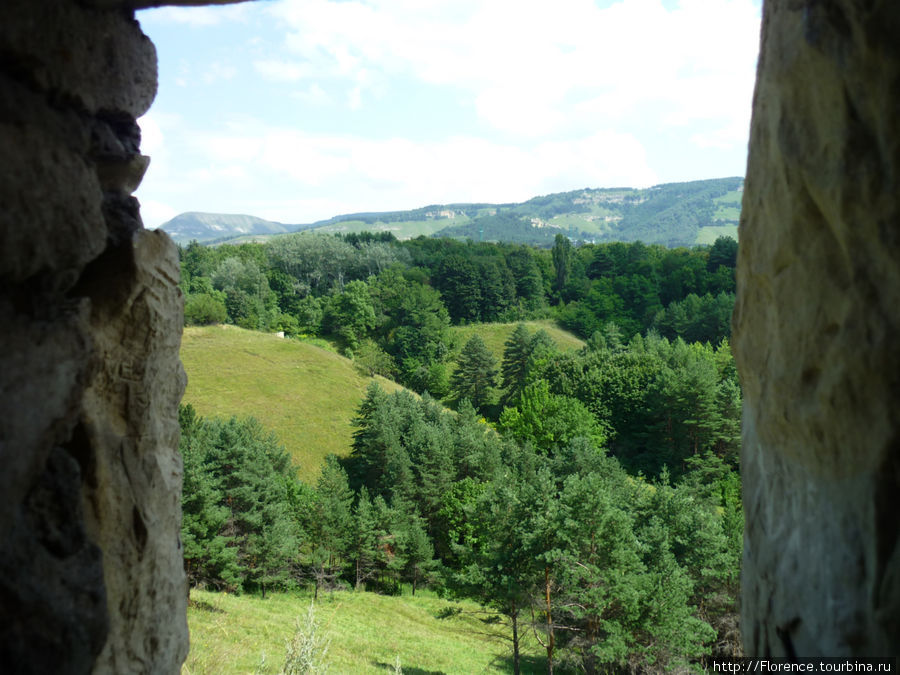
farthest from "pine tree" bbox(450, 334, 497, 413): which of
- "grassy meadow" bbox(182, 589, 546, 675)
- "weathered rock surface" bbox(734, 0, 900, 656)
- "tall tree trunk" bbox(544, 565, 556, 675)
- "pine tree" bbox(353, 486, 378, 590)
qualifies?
"weathered rock surface" bbox(734, 0, 900, 656)

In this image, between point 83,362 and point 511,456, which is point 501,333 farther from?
point 83,362

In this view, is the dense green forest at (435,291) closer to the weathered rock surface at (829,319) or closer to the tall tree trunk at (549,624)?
the tall tree trunk at (549,624)

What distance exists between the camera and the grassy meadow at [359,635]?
562 inches

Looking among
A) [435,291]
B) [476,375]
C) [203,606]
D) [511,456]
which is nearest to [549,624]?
[203,606]

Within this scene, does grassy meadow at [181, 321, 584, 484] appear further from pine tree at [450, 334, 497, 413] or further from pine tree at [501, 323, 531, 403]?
pine tree at [501, 323, 531, 403]

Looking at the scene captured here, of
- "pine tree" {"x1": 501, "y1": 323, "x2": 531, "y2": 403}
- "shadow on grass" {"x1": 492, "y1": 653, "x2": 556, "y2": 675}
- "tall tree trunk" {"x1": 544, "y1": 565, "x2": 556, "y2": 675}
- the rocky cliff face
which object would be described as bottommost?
"shadow on grass" {"x1": 492, "y1": 653, "x2": 556, "y2": 675}

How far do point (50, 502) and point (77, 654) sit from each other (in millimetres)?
671

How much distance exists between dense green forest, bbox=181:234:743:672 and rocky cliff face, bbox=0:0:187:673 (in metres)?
16.2

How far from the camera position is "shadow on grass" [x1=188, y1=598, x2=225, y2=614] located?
1938 cm

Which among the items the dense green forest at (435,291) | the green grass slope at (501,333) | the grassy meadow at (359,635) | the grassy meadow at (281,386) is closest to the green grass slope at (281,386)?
the grassy meadow at (281,386)

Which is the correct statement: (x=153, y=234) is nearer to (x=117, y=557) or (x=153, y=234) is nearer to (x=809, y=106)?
(x=117, y=557)

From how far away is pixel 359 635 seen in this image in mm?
21891

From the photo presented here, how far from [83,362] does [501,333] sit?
8044cm

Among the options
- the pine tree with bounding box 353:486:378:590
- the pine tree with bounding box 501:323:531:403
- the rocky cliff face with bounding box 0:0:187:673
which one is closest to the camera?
the rocky cliff face with bounding box 0:0:187:673
